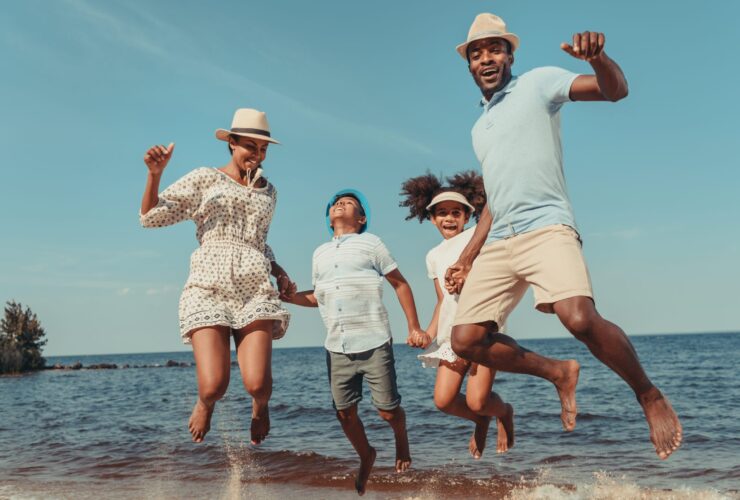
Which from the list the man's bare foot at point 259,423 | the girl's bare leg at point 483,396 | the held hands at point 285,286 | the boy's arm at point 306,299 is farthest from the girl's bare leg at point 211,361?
the girl's bare leg at point 483,396

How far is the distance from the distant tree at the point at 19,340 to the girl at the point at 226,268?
50.6 m

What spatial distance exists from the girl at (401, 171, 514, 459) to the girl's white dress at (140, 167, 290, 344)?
5.03ft

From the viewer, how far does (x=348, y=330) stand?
5578mm

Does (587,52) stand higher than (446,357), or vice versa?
(587,52)

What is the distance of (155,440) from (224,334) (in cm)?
1158

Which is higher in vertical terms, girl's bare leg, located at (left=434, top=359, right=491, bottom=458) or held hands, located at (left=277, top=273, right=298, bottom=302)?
held hands, located at (left=277, top=273, right=298, bottom=302)

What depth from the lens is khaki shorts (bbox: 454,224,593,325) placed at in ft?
13.5

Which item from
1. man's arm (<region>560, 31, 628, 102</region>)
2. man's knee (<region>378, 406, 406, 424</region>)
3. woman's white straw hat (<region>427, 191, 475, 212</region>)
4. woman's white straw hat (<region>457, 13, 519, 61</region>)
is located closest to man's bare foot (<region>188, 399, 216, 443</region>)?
man's knee (<region>378, 406, 406, 424</region>)

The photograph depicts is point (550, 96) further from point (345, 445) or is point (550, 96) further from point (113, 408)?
point (113, 408)

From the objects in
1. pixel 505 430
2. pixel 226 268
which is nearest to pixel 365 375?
pixel 226 268

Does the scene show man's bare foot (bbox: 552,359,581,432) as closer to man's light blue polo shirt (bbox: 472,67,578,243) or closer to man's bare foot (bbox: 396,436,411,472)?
man's light blue polo shirt (bbox: 472,67,578,243)

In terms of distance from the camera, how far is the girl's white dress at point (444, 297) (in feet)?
20.0

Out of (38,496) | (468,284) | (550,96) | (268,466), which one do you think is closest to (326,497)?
(268,466)

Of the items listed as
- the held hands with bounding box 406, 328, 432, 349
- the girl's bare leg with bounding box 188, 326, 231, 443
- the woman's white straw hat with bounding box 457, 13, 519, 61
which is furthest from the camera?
the held hands with bounding box 406, 328, 432, 349
